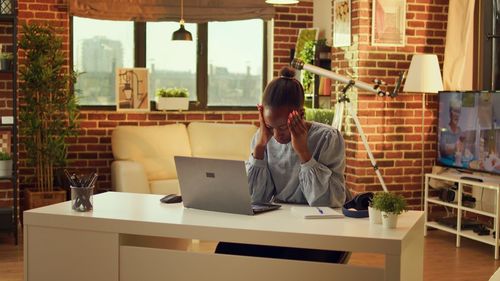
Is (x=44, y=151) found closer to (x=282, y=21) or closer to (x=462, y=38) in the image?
(x=282, y=21)

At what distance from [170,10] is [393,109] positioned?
2413 millimetres

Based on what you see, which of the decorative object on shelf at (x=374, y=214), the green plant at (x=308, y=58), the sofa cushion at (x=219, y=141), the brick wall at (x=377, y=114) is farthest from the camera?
the green plant at (x=308, y=58)

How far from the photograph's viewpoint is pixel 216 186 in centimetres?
303

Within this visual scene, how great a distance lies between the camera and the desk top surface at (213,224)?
2.67 metres

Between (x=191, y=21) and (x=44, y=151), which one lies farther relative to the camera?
(x=191, y=21)

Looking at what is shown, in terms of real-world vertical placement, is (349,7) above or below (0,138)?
above

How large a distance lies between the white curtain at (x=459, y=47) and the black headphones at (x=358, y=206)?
3954mm

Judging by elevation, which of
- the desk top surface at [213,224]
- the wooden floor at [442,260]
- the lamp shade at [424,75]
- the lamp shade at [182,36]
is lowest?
the wooden floor at [442,260]

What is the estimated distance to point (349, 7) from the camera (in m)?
6.70

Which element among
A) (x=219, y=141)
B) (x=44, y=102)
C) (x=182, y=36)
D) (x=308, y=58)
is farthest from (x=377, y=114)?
(x=44, y=102)

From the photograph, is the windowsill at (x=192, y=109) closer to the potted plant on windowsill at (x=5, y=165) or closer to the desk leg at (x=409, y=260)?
the potted plant on windowsill at (x=5, y=165)

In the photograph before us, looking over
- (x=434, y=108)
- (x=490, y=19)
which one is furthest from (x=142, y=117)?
(x=490, y=19)

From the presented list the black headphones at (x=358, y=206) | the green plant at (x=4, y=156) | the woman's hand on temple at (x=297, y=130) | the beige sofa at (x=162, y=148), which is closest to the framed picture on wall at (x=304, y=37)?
the beige sofa at (x=162, y=148)

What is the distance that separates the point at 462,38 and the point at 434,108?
68 centimetres
